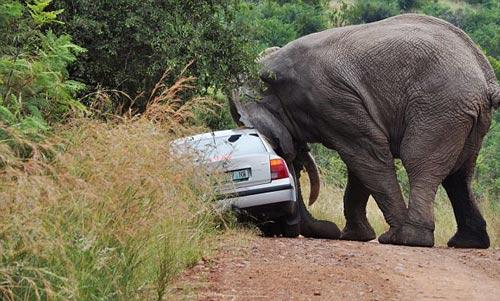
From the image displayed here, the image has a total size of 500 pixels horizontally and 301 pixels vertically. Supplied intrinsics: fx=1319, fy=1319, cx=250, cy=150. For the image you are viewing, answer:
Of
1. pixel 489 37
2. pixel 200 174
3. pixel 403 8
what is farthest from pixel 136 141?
pixel 403 8

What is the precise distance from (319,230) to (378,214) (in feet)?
20.0

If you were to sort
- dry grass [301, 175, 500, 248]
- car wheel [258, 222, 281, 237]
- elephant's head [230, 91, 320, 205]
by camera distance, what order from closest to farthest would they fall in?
car wheel [258, 222, 281, 237] < elephant's head [230, 91, 320, 205] < dry grass [301, 175, 500, 248]

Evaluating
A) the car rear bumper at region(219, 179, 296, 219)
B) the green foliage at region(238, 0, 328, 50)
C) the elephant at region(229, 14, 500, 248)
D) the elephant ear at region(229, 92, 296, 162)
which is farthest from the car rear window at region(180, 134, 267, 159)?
the green foliage at region(238, 0, 328, 50)

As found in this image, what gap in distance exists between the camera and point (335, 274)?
1195cm

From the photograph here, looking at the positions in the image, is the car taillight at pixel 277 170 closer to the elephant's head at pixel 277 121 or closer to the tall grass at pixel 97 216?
the elephant's head at pixel 277 121

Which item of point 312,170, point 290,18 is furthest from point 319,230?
point 290,18

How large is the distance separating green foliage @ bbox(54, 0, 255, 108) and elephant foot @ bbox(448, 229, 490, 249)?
405 centimetres

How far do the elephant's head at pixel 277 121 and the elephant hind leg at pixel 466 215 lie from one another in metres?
A: 1.87

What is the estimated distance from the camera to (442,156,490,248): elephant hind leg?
19.4m

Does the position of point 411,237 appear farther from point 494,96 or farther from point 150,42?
point 150,42

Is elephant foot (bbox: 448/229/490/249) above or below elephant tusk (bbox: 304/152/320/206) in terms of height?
below

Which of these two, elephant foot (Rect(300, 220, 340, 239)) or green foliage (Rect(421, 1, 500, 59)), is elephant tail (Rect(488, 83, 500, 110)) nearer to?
elephant foot (Rect(300, 220, 340, 239))

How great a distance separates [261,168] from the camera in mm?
16797

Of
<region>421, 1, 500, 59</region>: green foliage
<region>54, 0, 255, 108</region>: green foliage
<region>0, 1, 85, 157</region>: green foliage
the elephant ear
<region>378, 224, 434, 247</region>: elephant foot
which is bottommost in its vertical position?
<region>421, 1, 500, 59</region>: green foliage
